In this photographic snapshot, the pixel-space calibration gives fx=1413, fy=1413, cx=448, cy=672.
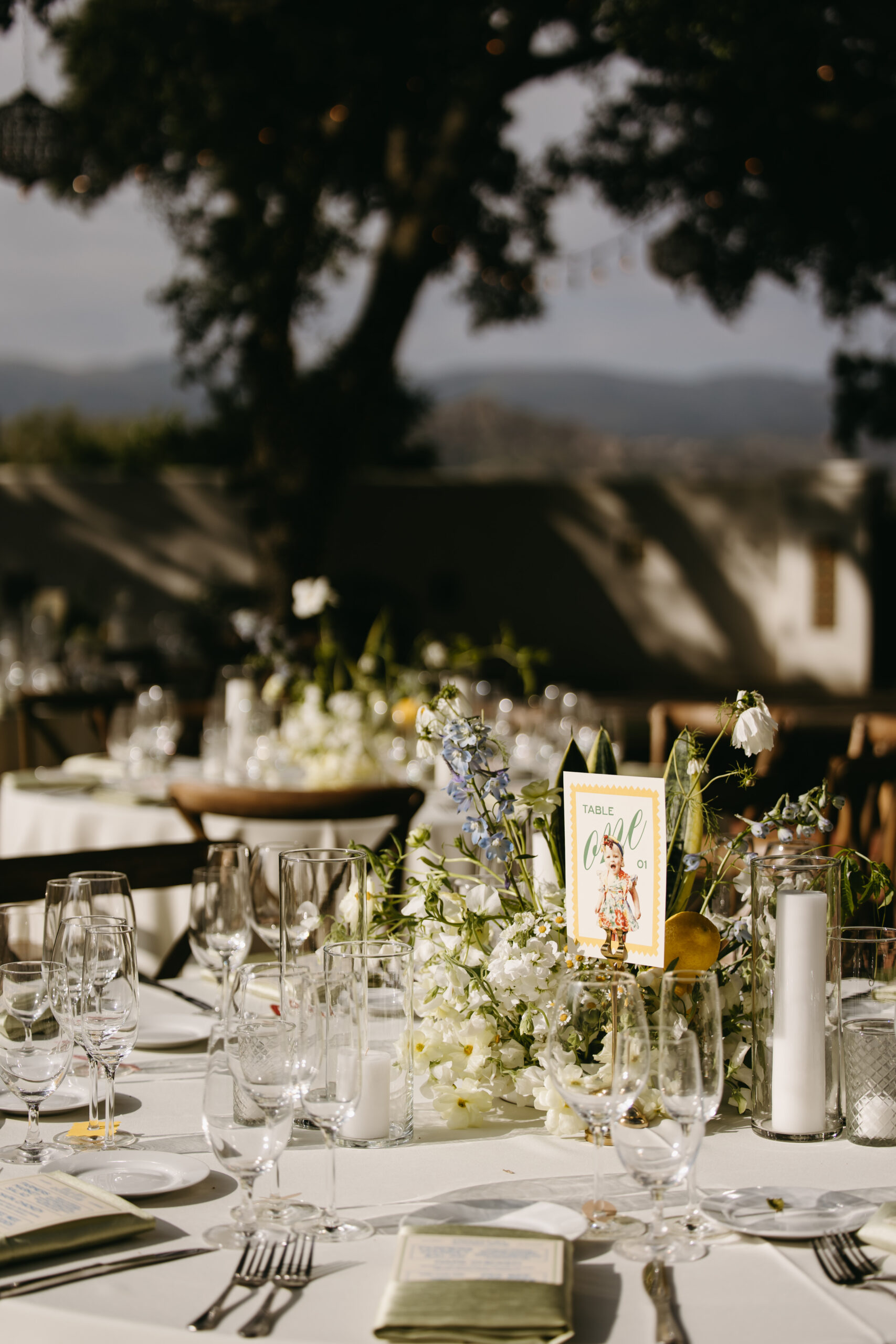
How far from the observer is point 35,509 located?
1562 centimetres

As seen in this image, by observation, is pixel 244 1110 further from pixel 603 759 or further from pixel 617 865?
pixel 603 759

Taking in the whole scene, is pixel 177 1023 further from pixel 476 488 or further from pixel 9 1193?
pixel 476 488

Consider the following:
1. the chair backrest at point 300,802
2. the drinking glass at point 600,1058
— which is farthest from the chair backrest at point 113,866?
the drinking glass at point 600,1058

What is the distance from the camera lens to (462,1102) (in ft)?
4.79

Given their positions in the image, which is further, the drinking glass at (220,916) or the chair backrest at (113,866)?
the chair backrest at (113,866)

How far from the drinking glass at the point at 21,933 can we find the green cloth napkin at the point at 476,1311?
639 millimetres

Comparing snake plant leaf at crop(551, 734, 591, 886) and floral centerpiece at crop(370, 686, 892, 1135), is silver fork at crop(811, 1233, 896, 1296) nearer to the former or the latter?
floral centerpiece at crop(370, 686, 892, 1135)

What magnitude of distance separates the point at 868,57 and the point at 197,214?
16.6 ft

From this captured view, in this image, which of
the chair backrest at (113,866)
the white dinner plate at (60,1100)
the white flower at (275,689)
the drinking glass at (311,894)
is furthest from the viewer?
the white flower at (275,689)

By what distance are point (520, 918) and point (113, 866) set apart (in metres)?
1.18

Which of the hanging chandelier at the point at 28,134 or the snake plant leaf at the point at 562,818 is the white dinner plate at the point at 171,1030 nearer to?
the snake plant leaf at the point at 562,818

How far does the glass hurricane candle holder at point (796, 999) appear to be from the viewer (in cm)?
138

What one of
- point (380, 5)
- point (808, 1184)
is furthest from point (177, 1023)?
point (380, 5)

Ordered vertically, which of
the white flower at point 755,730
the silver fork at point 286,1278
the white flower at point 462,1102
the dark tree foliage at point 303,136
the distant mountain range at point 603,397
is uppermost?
the distant mountain range at point 603,397
